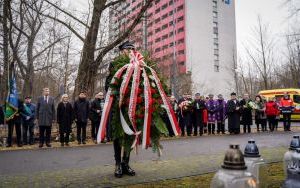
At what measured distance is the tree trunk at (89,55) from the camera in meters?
21.6

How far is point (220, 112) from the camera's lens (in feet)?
68.4

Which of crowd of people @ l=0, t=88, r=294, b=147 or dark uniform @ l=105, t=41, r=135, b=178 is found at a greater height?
crowd of people @ l=0, t=88, r=294, b=147

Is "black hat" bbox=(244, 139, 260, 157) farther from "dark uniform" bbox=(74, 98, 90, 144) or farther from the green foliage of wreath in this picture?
"dark uniform" bbox=(74, 98, 90, 144)

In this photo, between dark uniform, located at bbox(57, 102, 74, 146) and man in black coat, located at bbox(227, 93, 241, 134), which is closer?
dark uniform, located at bbox(57, 102, 74, 146)

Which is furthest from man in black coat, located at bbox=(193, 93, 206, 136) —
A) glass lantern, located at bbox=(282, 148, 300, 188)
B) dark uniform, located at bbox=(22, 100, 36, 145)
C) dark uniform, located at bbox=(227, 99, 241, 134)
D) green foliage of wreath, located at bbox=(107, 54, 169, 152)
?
glass lantern, located at bbox=(282, 148, 300, 188)

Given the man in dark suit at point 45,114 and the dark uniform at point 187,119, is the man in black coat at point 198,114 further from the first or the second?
the man in dark suit at point 45,114

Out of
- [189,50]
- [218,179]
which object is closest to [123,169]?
[218,179]

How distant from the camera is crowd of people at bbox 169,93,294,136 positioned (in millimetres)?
20188

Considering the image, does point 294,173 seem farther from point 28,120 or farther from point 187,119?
point 187,119

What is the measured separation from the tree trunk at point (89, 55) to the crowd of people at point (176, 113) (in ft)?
11.2

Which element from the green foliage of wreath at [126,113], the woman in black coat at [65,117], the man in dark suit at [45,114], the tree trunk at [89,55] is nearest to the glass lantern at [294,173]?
the green foliage of wreath at [126,113]

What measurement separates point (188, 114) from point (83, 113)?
583 centimetres

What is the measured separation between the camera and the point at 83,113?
16359mm

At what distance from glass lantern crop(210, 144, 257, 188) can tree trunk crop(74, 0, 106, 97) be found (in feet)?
61.1
